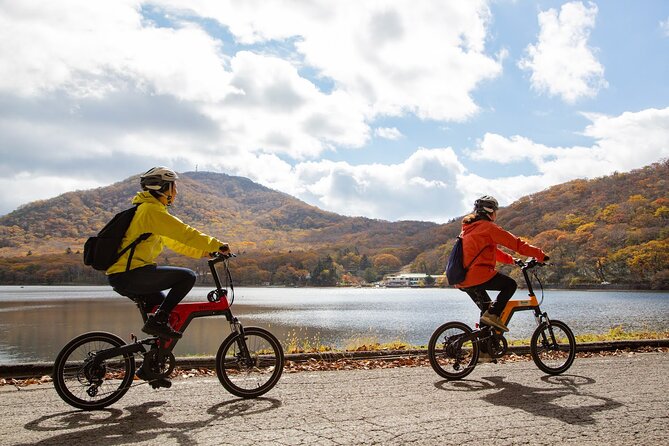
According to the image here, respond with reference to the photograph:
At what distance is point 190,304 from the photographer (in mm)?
5516

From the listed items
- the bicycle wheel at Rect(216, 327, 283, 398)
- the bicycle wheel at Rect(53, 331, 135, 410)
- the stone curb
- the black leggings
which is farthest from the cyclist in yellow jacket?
the black leggings

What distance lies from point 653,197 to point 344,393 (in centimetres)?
15691

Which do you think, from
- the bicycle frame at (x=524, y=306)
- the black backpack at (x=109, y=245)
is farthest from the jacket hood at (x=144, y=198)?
the bicycle frame at (x=524, y=306)

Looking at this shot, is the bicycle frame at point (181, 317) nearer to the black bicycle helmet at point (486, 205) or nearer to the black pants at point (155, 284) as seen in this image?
the black pants at point (155, 284)

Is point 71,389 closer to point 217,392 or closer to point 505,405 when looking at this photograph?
point 217,392

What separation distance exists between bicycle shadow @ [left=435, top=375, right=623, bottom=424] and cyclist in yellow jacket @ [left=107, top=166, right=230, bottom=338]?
313 centimetres

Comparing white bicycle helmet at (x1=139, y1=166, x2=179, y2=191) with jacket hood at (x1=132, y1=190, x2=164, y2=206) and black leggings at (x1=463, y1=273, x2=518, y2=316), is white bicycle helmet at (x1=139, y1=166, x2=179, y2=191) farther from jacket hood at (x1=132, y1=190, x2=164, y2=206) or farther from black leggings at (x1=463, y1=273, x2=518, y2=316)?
black leggings at (x1=463, y1=273, x2=518, y2=316)

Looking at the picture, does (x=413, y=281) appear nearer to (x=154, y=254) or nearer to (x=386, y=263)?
(x=386, y=263)

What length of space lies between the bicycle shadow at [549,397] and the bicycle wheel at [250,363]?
6.37ft

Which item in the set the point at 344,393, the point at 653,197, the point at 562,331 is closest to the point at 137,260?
the point at 344,393

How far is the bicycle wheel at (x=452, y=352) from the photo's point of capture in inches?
265

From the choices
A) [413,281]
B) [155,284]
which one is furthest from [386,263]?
[155,284]

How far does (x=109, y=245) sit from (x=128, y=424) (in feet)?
5.35

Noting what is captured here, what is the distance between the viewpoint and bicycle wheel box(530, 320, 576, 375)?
23.6ft
